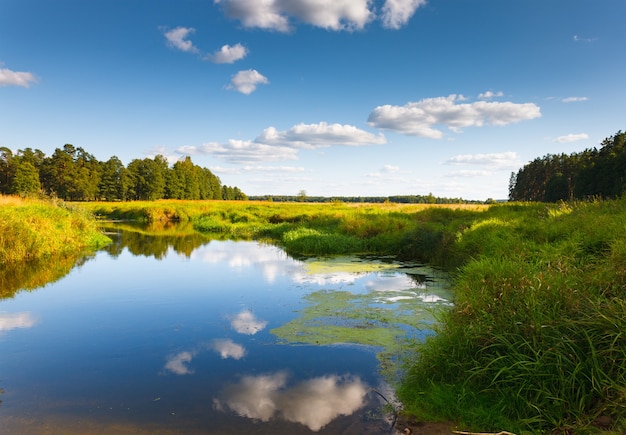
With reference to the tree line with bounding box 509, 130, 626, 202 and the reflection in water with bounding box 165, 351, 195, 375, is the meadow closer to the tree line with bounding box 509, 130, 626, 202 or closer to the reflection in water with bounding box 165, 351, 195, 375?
the reflection in water with bounding box 165, 351, 195, 375

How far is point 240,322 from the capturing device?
339 inches

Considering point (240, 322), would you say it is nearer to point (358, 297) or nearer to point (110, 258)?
point (358, 297)

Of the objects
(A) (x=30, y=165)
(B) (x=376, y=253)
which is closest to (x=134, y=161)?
(A) (x=30, y=165)

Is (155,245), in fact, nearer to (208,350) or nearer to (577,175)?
(208,350)

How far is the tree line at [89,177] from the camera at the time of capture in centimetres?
6391

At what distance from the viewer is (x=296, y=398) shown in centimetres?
530

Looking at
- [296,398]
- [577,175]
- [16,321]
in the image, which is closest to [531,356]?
[296,398]

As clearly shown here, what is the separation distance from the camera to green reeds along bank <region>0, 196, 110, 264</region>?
1476cm

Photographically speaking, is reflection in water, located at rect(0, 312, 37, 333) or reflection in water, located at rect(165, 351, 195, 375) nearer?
reflection in water, located at rect(165, 351, 195, 375)

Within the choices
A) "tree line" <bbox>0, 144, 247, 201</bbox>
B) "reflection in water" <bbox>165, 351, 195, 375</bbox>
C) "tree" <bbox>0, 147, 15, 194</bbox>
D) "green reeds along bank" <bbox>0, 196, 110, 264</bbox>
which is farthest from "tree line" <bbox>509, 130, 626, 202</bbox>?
"tree" <bbox>0, 147, 15, 194</bbox>

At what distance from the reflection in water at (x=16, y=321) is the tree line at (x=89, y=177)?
60.9 m

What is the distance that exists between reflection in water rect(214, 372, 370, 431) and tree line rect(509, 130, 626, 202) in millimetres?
22664

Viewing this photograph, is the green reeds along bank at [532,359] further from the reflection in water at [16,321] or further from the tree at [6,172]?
the tree at [6,172]

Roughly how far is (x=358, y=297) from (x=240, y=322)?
3.41m
